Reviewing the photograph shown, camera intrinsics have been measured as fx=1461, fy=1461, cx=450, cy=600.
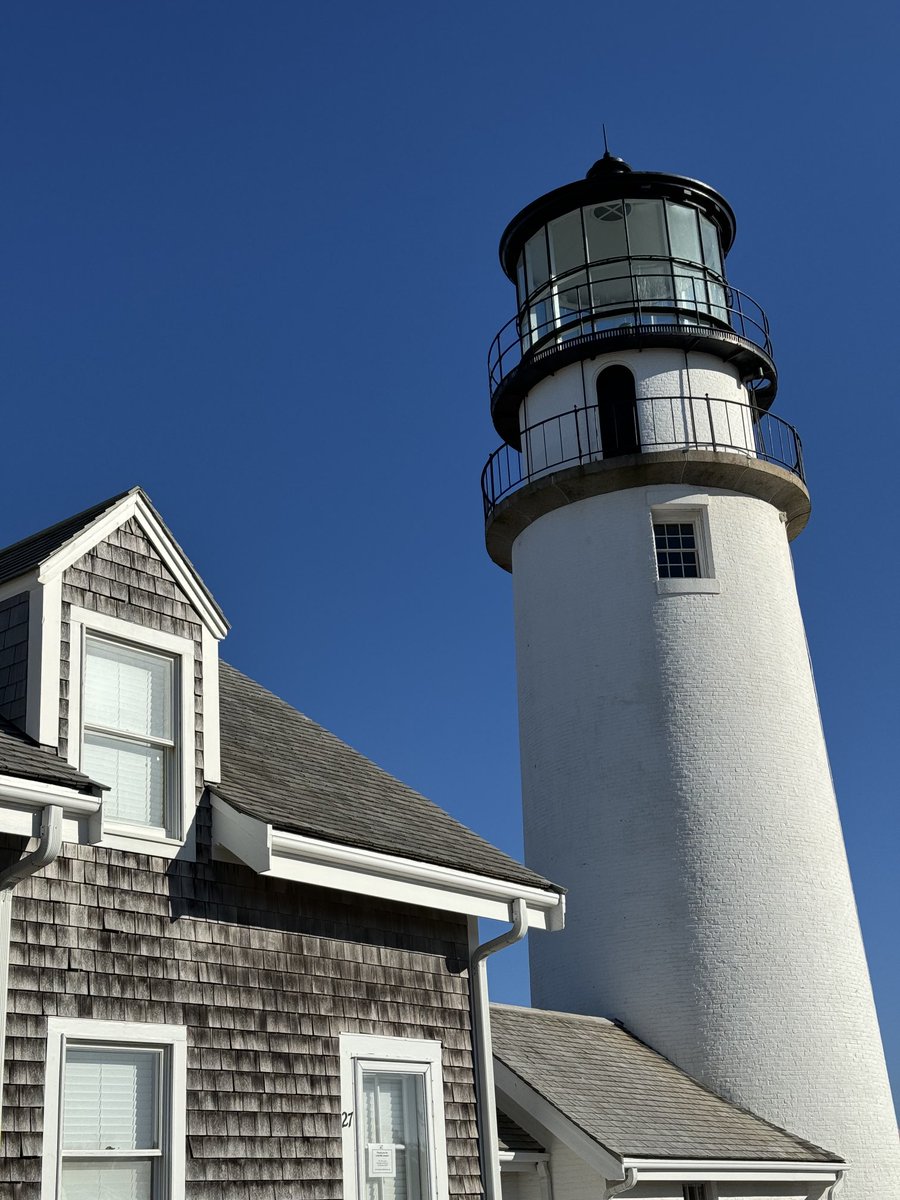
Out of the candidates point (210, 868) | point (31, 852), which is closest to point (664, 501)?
point (210, 868)

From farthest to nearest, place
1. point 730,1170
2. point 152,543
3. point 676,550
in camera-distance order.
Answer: point 676,550
point 730,1170
point 152,543

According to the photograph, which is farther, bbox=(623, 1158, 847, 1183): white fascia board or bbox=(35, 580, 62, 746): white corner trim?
bbox=(623, 1158, 847, 1183): white fascia board

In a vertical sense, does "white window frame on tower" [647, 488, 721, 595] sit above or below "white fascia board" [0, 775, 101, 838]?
above

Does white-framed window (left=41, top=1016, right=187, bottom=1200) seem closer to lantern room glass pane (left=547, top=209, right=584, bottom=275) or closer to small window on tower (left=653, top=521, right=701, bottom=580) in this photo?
small window on tower (left=653, top=521, right=701, bottom=580)

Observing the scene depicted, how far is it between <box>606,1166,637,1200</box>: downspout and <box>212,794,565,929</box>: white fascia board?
2948 mm

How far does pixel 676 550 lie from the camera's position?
21703 mm

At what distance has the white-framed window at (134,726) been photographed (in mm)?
10312

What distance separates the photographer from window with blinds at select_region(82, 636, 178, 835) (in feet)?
34.2

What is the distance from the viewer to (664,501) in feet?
71.0

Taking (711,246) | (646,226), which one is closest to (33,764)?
(646,226)

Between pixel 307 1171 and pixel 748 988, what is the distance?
9781mm

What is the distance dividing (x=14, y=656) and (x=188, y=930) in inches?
90.7

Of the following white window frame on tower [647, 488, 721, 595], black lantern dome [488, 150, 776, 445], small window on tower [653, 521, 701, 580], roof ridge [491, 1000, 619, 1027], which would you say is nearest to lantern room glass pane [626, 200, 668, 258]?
black lantern dome [488, 150, 776, 445]

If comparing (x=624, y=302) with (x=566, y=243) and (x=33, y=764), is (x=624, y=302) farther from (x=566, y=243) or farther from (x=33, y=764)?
(x=33, y=764)
